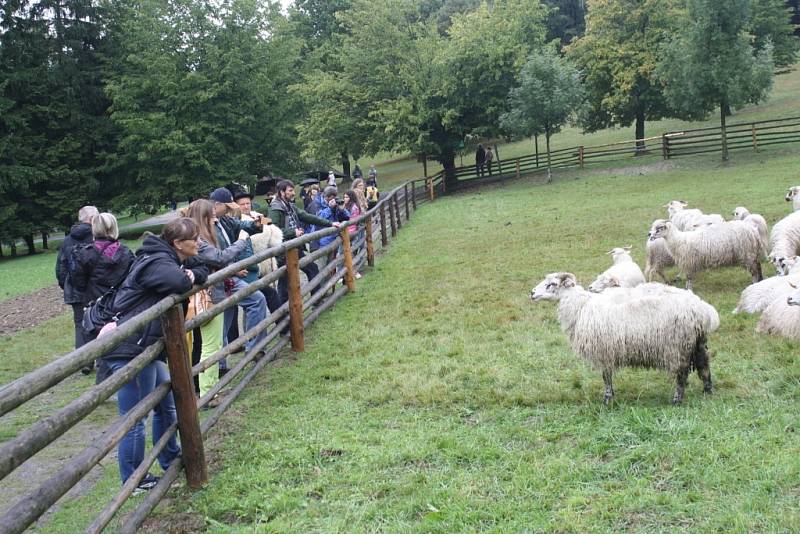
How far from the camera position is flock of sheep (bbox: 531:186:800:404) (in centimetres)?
467

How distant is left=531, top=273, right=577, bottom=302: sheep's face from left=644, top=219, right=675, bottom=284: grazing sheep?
3714 mm

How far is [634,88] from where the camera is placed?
31828mm

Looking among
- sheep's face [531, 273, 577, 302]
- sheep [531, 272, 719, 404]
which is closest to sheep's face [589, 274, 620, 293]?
sheep's face [531, 273, 577, 302]

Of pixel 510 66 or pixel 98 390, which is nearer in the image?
pixel 98 390

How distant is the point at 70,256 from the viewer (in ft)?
23.1

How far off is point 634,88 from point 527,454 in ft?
102

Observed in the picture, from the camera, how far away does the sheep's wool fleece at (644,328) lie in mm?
4641

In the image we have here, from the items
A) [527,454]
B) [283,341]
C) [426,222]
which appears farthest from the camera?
[426,222]

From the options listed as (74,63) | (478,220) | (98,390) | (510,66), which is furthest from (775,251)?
(74,63)

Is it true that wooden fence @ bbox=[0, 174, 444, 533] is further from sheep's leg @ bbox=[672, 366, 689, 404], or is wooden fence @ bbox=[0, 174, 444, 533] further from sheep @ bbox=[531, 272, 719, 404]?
sheep's leg @ bbox=[672, 366, 689, 404]

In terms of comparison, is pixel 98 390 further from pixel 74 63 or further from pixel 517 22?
pixel 74 63

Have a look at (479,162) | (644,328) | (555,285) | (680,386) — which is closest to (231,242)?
(555,285)

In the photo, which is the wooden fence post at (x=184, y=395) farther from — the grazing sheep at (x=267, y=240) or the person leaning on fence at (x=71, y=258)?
the grazing sheep at (x=267, y=240)

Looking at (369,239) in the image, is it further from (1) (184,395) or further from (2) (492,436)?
(1) (184,395)
